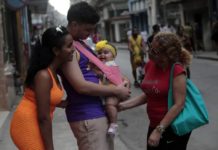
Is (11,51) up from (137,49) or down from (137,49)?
up

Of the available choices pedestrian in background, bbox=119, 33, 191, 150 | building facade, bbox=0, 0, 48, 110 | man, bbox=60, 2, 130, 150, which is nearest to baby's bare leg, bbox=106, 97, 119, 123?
man, bbox=60, 2, 130, 150

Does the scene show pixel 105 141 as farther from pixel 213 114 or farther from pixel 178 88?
pixel 213 114

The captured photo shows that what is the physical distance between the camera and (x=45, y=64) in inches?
130

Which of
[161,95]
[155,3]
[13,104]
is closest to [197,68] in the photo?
[13,104]

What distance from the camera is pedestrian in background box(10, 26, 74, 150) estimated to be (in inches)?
129

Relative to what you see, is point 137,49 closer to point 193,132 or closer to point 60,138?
point 193,132

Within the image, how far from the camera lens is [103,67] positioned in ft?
11.9

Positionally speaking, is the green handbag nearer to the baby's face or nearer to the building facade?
the baby's face

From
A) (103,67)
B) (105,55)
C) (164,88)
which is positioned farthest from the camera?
(105,55)

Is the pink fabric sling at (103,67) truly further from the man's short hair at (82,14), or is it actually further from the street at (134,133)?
the street at (134,133)

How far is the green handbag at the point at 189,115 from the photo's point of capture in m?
3.70

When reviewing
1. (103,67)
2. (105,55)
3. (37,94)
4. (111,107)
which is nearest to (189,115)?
(111,107)

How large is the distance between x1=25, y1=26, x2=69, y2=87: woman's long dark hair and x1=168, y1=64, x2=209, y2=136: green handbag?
2.97ft

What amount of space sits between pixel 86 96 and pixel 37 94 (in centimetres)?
41
